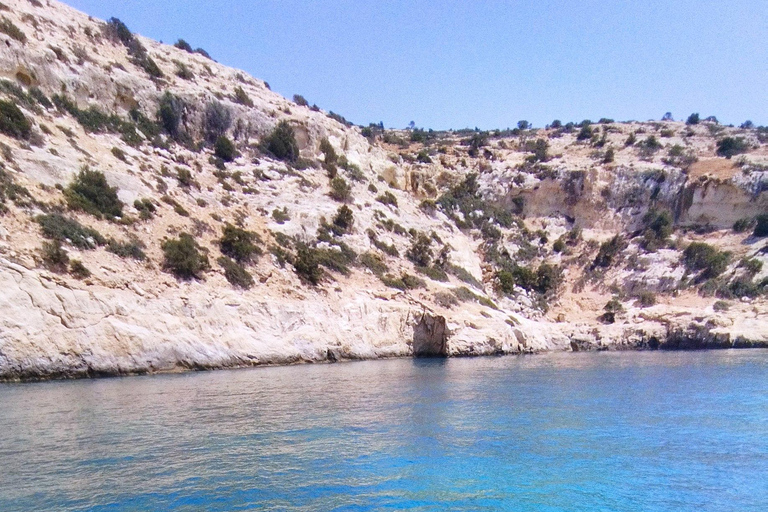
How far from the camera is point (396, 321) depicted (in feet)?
93.9

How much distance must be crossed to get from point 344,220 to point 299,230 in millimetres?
4204

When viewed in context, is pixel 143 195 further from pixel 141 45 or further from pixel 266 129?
pixel 141 45

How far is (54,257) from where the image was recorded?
19.5 meters

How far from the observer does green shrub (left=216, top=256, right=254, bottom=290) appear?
25297 mm

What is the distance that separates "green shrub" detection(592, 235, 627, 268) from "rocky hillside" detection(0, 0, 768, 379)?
0.21m

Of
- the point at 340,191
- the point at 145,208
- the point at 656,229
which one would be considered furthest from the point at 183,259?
the point at 656,229

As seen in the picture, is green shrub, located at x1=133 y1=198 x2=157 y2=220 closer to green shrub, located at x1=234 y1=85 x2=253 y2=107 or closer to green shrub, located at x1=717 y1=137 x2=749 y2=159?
green shrub, located at x1=234 y1=85 x2=253 y2=107

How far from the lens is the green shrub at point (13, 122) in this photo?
2438 centimetres

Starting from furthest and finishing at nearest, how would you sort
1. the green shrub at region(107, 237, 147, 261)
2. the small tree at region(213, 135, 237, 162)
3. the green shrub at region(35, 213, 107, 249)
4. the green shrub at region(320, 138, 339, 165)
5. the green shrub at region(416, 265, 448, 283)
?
the green shrub at region(320, 138, 339, 165), the small tree at region(213, 135, 237, 162), the green shrub at region(416, 265, 448, 283), the green shrub at region(107, 237, 147, 261), the green shrub at region(35, 213, 107, 249)

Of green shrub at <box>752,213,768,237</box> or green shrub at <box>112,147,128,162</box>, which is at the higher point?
green shrub at <box>112,147,128,162</box>

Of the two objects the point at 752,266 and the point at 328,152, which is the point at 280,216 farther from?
the point at 752,266

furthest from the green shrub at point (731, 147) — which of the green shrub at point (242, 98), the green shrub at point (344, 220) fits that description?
the green shrub at point (242, 98)

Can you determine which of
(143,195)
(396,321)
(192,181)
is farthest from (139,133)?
(396,321)

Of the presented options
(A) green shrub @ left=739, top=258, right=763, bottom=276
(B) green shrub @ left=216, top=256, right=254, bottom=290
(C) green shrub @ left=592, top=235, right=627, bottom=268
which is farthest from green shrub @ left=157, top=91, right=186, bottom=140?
(A) green shrub @ left=739, top=258, right=763, bottom=276
